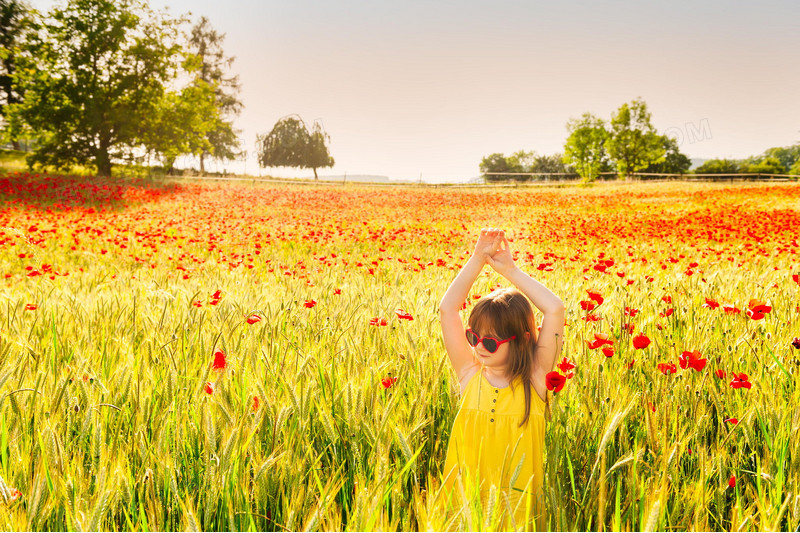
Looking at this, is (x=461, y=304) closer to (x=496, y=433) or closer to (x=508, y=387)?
(x=508, y=387)

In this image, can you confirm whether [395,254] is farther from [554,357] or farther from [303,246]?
[554,357]

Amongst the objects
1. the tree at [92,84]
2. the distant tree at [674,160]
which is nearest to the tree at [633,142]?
the distant tree at [674,160]

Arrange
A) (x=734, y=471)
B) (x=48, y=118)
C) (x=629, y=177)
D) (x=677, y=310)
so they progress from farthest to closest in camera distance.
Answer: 1. (x=629, y=177)
2. (x=48, y=118)
3. (x=677, y=310)
4. (x=734, y=471)

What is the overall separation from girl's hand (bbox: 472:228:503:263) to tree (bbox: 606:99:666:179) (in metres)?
56.6

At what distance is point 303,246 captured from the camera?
7781 millimetres

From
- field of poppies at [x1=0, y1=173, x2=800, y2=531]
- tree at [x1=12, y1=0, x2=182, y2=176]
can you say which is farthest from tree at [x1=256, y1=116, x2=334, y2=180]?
→ field of poppies at [x1=0, y1=173, x2=800, y2=531]

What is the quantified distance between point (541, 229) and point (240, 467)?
951 cm

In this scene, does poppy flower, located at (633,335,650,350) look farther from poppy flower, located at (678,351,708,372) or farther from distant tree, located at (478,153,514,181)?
distant tree, located at (478,153,514,181)

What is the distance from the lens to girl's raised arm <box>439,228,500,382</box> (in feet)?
5.82

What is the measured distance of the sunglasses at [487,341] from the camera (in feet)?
5.06

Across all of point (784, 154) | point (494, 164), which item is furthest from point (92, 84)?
point (784, 154)

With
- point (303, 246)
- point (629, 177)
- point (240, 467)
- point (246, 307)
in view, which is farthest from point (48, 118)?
point (629, 177)

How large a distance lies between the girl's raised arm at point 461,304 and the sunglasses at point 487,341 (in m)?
0.09

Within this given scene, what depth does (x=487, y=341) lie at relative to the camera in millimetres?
1541
